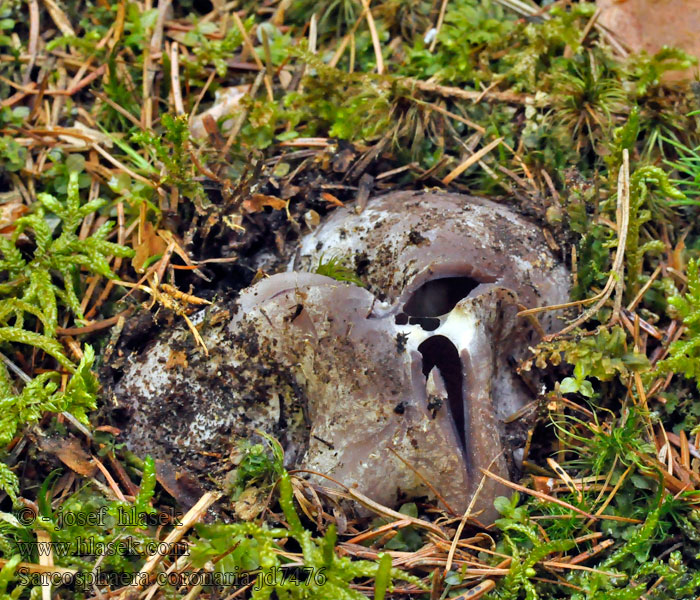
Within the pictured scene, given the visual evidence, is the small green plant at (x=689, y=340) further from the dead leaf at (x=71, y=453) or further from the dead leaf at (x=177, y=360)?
the dead leaf at (x=71, y=453)

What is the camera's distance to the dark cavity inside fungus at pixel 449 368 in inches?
89.6

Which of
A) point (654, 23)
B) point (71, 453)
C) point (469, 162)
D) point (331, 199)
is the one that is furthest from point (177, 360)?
point (654, 23)

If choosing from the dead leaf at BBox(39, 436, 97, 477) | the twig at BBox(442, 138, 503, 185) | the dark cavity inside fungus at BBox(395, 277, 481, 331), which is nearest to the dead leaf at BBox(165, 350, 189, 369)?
the dead leaf at BBox(39, 436, 97, 477)

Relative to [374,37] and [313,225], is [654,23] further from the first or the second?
[313,225]

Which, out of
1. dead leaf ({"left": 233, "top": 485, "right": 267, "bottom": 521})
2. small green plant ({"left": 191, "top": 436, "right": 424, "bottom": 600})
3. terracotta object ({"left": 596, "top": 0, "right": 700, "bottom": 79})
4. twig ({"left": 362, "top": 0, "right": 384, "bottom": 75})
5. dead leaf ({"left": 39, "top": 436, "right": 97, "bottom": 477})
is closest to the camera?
small green plant ({"left": 191, "top": 436, "right": 424, "bottom": 600})

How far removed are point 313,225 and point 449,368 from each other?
89cm

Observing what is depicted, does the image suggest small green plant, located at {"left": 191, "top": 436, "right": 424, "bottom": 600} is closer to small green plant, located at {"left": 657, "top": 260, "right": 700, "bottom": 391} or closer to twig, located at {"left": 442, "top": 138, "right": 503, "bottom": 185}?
small green plant, located at {"left": 657, "top": 260, "right": 700, "bottom": 391}

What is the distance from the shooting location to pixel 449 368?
232cm

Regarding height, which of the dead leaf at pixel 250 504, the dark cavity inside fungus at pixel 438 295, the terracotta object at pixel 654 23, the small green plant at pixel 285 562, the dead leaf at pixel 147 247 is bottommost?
the dead leaf at pixel 250 504

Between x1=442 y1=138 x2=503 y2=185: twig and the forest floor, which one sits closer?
the forest floor

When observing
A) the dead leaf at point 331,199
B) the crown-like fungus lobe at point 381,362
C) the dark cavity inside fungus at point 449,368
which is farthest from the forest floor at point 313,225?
the dark cavity inside fungus at point 449,368

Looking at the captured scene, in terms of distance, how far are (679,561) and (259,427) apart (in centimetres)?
145

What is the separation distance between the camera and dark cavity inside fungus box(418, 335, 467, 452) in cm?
228

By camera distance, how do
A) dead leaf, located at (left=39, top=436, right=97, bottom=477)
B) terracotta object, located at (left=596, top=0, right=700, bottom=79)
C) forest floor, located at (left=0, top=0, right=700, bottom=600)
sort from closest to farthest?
forest floor, located at (left=0, top=0, right=700, bottom=600)
dead leaf, located at (left=39, top=436, right=97, bottom=477)
terracotta object, located at (left=596, top=0, right=700, bottom=79)
